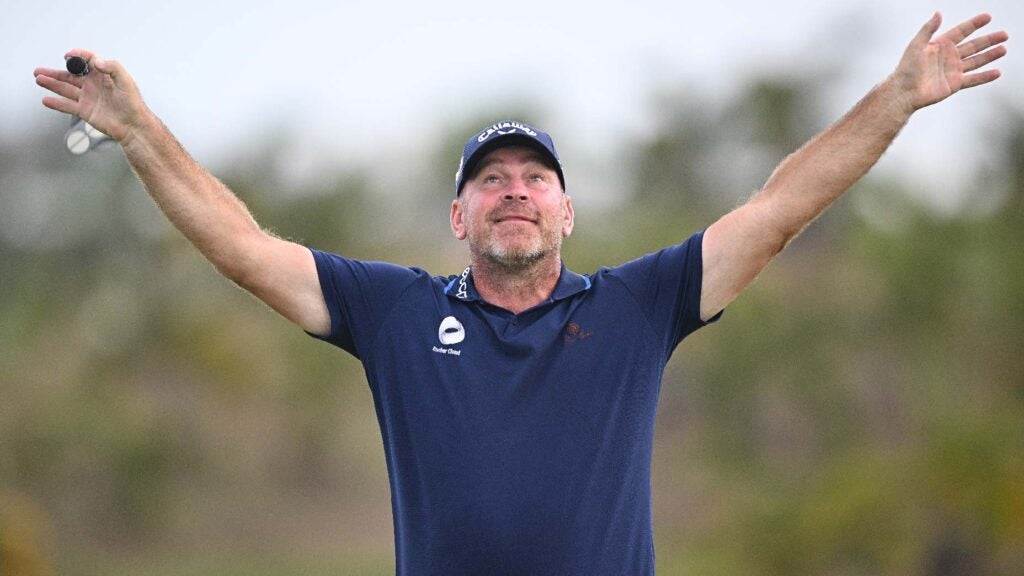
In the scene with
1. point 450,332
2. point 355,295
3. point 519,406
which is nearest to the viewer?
point 519,406

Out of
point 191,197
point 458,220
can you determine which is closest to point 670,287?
point 458,220

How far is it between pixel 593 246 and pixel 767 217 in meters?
26.2

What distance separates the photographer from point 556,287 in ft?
17.9

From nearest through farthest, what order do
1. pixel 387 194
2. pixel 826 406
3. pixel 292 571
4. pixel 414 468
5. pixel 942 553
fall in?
pixel 414 468, pixel 942 553, pixel 826 406, pixel 292 571, pixel 387 194

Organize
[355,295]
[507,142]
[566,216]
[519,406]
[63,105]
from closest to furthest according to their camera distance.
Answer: [519,406] → [63,105] → [355,295] → [507,142] → [566,216]

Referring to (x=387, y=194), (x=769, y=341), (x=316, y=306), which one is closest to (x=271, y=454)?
(x=387, y=194)

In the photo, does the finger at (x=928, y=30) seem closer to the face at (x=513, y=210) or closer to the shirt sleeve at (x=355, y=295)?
the face at (x=513, y=210)

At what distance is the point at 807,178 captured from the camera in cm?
523

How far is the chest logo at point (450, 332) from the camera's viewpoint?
524 centimetres

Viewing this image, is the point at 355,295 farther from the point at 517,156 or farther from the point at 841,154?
the point at 841,154

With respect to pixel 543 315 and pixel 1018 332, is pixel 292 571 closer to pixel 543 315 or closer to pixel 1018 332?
pixel 1018 332

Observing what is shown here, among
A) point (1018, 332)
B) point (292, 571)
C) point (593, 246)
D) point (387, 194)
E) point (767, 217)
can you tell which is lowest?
point (767, 217)

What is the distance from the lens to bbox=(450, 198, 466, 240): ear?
5.74 metres

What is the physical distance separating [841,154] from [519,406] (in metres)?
1.51
